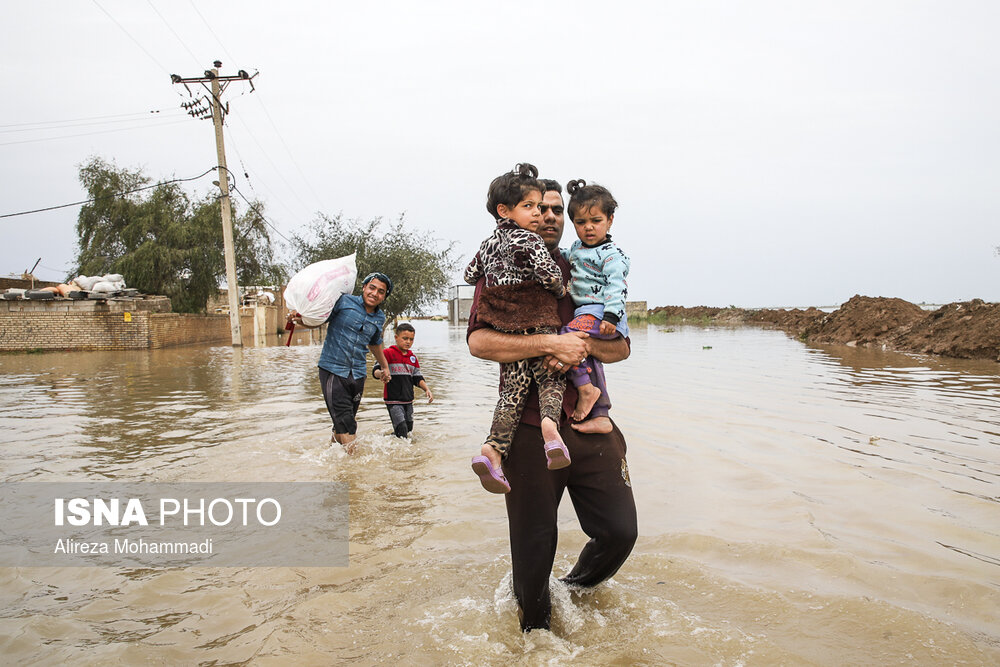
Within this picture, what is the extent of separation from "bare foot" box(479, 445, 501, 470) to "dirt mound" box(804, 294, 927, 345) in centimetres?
1948

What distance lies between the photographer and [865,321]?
2125cm

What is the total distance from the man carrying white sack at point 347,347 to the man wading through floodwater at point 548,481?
349 cm

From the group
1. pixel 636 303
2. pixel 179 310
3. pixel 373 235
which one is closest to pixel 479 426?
pixel 373 235

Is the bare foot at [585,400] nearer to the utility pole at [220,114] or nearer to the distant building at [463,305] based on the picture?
the utility pole at [220,114]

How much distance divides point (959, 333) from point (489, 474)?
1664cm

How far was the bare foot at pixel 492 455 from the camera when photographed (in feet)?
9.05

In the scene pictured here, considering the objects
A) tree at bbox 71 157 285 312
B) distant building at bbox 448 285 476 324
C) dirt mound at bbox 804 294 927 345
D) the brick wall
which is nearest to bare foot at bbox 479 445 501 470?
dirt mound at bbox 804 294 927 345

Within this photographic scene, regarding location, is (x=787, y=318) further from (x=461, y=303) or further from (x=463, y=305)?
(x=461, y=303)

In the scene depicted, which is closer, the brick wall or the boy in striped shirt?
the boy in striped shirt

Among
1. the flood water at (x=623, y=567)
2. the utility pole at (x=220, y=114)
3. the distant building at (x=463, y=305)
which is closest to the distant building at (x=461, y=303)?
the distant building at (x=463, y=305)

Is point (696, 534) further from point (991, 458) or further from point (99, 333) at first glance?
point (99, 333)

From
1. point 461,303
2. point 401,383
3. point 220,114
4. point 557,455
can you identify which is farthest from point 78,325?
point 461,303

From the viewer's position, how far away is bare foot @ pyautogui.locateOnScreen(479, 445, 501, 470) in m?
2.76

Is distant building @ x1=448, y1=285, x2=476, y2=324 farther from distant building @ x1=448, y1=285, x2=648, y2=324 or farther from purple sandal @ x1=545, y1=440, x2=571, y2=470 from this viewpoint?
purple sandal @ x1=545, y1=440, x2=571, y2=470
